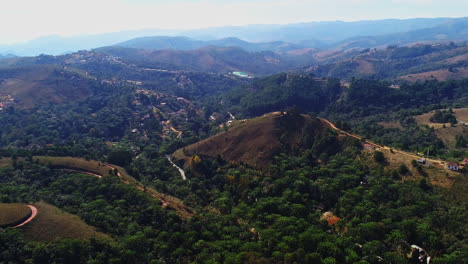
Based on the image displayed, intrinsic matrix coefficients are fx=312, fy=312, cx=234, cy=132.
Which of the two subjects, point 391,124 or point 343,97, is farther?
point 343,97

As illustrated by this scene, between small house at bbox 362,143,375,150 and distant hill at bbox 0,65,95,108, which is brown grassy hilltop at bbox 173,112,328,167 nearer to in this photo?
small house at bbox 362,143,375,150

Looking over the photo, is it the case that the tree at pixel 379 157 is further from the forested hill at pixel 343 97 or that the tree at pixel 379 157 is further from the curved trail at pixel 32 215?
the forested hill at pixel 343 97

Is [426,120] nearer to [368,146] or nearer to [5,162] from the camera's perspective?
[368,146]

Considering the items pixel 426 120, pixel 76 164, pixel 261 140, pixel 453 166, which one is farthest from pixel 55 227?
pixel 426 120

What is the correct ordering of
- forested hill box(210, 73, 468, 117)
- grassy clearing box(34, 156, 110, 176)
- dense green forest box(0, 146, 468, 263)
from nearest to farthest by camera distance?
1. dense green forest box(0, 146, 468, 263)
2. grassy clearing box(34, 156, 110, 176)
3. forested hill box(210, 73, 468, 117)

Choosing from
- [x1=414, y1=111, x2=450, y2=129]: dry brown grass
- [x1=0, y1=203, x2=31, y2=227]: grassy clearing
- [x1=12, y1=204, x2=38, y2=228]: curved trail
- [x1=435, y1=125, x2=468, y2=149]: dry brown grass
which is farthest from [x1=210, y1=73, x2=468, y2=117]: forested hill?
[x1=0, y1=203, x2=31, y2=227]: grassy clearing
